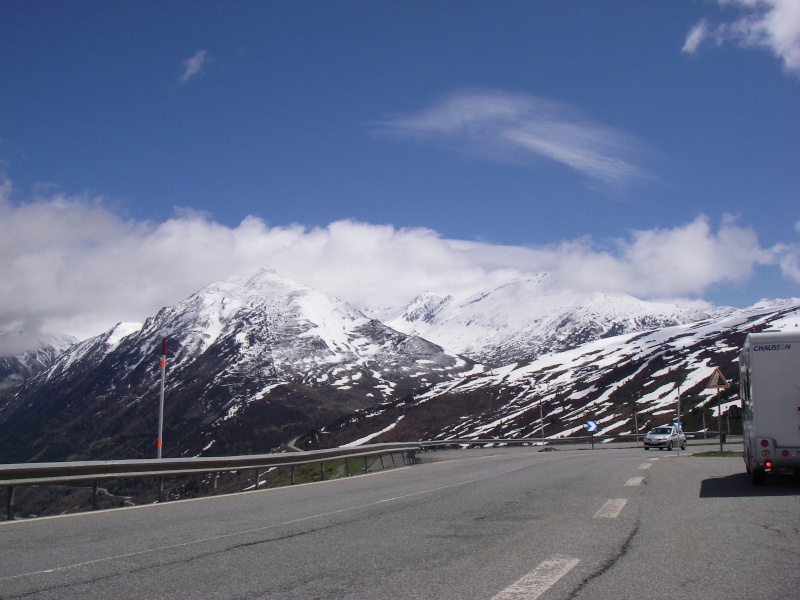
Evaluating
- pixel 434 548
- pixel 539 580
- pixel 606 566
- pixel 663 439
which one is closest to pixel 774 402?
pixel 606 566

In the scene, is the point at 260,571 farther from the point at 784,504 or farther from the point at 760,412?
the point at 760,412

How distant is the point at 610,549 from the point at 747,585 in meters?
2.11

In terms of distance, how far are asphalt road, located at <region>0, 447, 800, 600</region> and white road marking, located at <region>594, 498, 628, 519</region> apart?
4 cm

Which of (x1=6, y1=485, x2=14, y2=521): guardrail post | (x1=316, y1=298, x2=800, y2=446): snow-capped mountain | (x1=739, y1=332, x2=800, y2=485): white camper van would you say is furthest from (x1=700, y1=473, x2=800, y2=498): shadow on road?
(x1=316, y1=298, x2=800, y2=446): snow-capped mountain

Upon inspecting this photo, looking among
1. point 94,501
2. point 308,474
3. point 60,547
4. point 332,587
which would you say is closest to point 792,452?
point 332,587

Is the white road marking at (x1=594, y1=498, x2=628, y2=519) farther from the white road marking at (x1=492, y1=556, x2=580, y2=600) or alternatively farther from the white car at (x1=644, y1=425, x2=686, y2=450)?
the white car at (x1=644, y1=425, x2=686, y2=450)

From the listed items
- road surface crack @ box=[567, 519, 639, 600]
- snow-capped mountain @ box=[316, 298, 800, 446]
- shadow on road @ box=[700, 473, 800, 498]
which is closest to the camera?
road surface crack @ box=[567, 519, 639, 600]

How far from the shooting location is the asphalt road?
7184mm

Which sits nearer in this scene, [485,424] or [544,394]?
[485,424]

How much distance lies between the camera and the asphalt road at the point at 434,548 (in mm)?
7184

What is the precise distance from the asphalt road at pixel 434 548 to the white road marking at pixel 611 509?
4 centimetres

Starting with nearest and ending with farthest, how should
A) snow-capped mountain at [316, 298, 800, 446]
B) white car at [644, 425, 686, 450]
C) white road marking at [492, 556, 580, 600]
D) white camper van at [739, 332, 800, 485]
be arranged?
white road marking at [492, 556, 580, 600], white camper van at [739, 332, 800, 485], white car at [644, 425, 686, 450], snow-capped mountain at [316, 298, 800, 446]

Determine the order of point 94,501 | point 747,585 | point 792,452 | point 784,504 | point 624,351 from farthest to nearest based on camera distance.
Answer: point 624,351, point 94,501, point 792,452, point 784,504, point 747,585

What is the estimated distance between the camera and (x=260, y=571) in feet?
26.7
